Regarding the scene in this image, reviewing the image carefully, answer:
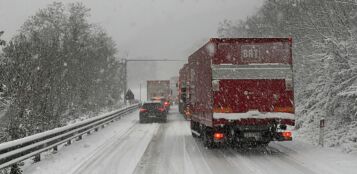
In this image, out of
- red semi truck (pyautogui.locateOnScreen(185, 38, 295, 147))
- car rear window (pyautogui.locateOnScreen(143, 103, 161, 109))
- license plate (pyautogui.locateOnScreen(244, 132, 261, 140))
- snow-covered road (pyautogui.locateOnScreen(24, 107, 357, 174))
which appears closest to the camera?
snow-covered road (pyautogui.locateOnScreen(24, 107, 357, 174))

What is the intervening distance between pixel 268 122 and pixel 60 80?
12770mm

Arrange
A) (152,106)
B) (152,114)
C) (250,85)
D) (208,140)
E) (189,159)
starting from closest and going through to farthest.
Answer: (189,159), (250,85), (208,140), (152,114), (152,106)

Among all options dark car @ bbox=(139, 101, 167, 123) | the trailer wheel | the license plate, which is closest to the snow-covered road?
the trailer wheel

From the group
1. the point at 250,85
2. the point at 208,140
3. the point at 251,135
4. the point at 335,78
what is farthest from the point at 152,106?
the point at 250,85

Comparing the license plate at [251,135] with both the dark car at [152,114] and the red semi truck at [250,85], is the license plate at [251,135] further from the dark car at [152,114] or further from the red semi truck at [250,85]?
the dark car at [152,114]

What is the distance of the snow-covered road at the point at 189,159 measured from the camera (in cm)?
938

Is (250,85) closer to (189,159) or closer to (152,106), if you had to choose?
(189,159)

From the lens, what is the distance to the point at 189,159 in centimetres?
1110

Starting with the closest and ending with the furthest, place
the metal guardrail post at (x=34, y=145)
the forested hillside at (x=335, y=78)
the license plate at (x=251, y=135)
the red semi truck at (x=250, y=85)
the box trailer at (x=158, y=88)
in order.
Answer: the metal guardrail post at (x=34, y=145), the red semi truck at (x=250, y=85), the license plate at (x=251, y=135), the forested hillside at (x=335, y=78), the box trailer at (x=158, y=88)

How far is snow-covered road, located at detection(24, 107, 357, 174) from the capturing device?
9.38m

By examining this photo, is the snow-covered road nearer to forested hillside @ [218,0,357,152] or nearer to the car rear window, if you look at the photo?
forested hillside @ [218,0,357,152]

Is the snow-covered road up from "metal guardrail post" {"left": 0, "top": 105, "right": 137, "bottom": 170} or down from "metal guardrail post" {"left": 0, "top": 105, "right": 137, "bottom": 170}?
down

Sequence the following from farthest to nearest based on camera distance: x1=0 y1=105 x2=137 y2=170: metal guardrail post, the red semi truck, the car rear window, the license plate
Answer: the car rear window
the license plate
the red semi truck
x1=0 y1=105 x2=137 y2=170: metal guardrail post

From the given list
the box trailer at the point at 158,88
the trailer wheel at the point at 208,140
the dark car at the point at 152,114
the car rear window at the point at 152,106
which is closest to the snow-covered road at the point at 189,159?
the trailer wheel at the point at 208,140
